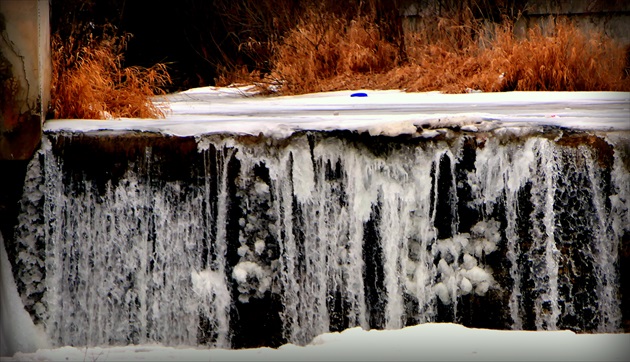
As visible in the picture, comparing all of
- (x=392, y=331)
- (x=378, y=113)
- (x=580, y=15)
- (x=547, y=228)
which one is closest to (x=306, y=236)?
(x=392, y=331)

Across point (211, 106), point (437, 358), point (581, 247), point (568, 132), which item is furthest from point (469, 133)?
point (211, 106)

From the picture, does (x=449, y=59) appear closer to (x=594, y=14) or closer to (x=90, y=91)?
(x=594, y=14)

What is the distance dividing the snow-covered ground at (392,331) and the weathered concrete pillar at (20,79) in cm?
20

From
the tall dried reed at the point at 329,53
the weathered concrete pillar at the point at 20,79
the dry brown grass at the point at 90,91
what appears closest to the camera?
the weathered concrete pillar at the point at 20,79

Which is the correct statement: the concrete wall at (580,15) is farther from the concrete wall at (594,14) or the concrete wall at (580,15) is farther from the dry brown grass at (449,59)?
the dry brown grass at (449,59)

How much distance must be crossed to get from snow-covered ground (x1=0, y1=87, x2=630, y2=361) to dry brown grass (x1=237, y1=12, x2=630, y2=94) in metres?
0.84

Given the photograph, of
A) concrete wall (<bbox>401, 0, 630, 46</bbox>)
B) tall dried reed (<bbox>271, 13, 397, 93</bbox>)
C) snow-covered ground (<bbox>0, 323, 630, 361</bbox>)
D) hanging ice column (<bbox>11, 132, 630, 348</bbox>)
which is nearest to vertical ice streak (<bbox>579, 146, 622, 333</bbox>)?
hanging ice column (<bbox>11, 132, 630, 348</bbox>)

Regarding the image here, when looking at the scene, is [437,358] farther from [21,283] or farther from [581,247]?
[21,283]

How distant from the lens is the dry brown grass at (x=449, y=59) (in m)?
7.70

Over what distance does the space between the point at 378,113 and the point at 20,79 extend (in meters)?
2.41

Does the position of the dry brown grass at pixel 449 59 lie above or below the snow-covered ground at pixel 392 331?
above

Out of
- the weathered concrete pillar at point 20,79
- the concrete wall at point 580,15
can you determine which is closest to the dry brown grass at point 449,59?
the concrete wall at point 580,15

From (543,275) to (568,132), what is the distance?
77 centimetres

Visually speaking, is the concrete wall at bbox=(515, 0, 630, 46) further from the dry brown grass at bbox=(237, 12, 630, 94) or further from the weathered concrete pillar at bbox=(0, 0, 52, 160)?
the weathered concrete pillar at bbox=(0, 0, 52, 160)
